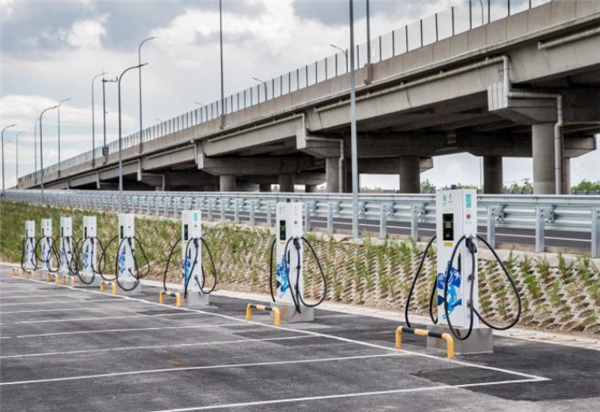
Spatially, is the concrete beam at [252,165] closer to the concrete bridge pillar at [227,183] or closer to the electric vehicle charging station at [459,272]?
the concrete bridge pillar at [227,183]

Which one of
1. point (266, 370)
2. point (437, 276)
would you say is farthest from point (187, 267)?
point (266, 370)

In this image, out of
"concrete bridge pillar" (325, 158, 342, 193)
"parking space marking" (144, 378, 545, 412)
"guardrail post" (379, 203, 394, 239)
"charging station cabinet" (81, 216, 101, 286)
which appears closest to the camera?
"parking space marking" (144, 378, 545, 412)

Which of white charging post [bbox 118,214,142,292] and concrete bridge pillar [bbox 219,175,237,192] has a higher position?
concrete bridge pillar [bbox 219,175,237,192]

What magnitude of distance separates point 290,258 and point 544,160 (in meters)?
22.8

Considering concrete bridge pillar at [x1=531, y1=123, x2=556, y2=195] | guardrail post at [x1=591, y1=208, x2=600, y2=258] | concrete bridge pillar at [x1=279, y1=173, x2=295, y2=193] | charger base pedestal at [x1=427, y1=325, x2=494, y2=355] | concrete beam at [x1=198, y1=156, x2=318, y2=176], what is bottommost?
charger base pedestal at [x1=427, y1=325, x2=494, y2=355]

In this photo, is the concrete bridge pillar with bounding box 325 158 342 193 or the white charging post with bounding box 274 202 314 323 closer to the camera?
the white charging post with bounding box 274 202 314 323

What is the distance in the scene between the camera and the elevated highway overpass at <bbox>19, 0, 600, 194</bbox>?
3459cm

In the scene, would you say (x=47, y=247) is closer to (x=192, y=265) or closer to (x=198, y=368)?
(x=192, y=265)

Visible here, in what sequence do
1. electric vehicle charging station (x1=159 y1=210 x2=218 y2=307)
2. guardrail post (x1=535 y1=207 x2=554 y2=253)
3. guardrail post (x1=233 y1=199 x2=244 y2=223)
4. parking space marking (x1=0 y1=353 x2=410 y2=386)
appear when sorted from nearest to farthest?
1. parking space marking (x1=0 y1=353 x2=410 y2=386)
2. guardrail post (x1=535 y1=207 x2=554 y2=253)
3. electric vehicle charging station (x1=159 y1=210 x2=218 y2=307)
4. guardrail post (x1=233 y1=199 x2=244 y2=223)

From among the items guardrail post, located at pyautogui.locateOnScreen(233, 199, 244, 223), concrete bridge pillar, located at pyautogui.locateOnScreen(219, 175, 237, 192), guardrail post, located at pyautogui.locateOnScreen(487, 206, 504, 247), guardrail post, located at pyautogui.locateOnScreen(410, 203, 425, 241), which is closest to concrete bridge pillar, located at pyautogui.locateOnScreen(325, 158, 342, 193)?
guardrail post, located at pyautogui.locateOnScreen(233, 199, 244, 223)

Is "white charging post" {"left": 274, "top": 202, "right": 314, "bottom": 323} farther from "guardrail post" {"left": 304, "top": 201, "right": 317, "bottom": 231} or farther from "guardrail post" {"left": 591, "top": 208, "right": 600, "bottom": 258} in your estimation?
"guardrail post" {"left": 304, "top": 201, "right": 317, "bottom": 231}

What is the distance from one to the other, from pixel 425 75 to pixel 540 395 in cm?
3296

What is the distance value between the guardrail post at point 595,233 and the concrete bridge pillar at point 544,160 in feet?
67.2

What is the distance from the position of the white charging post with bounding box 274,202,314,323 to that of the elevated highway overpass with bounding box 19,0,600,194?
16.9 meters
